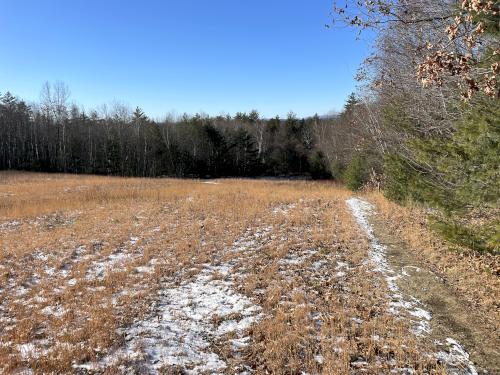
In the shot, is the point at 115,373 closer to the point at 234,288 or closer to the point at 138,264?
the point at 234,288

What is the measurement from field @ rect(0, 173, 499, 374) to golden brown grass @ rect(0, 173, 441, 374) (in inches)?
1.0

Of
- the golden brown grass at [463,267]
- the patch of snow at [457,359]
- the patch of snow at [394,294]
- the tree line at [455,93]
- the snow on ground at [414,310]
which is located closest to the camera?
the tree line at [455,93]

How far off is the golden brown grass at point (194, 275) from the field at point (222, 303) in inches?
1.0

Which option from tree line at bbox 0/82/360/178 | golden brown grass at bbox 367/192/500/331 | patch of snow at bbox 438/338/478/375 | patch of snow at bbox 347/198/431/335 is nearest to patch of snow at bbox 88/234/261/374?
patch of snow at bbox 347/198/431/335

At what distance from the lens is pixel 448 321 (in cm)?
486

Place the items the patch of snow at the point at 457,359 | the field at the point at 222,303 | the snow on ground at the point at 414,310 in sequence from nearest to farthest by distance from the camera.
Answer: the patch of snow at the point at 457,359 < the snow on ground at the point at 414,310 < the field at the point at 222,303

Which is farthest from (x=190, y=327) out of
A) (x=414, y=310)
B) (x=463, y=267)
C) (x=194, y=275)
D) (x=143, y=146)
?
(x=143, y=146)

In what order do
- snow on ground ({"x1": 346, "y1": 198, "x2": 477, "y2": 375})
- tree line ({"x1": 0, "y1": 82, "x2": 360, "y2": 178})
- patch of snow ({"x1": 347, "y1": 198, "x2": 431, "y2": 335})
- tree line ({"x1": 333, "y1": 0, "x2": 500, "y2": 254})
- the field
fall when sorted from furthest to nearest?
tree line ({"x1": 0, "y1": 82, "x2": 360, "y2": 178}) → patch of snow ({"x1": 347, "y1": 198, "x2": 431, "y2": 335}) → the field → snow on ground ({"x1": 346, "y1": 198, "x2": 477, "y2": 375}) → tree line ({"x1": 333, "y1": 0, "x2": 500, "y2": 254})

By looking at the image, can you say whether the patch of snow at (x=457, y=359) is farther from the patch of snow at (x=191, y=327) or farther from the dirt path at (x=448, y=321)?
the patch of snow at (x=191, y=327)

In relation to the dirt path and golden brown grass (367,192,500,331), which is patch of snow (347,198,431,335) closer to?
the dirt path

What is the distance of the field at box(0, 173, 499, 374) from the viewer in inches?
161

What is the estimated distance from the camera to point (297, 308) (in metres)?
5.39

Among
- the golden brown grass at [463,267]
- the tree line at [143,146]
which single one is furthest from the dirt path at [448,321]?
the tree line at [143,146]

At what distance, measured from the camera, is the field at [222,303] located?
13.5ft
